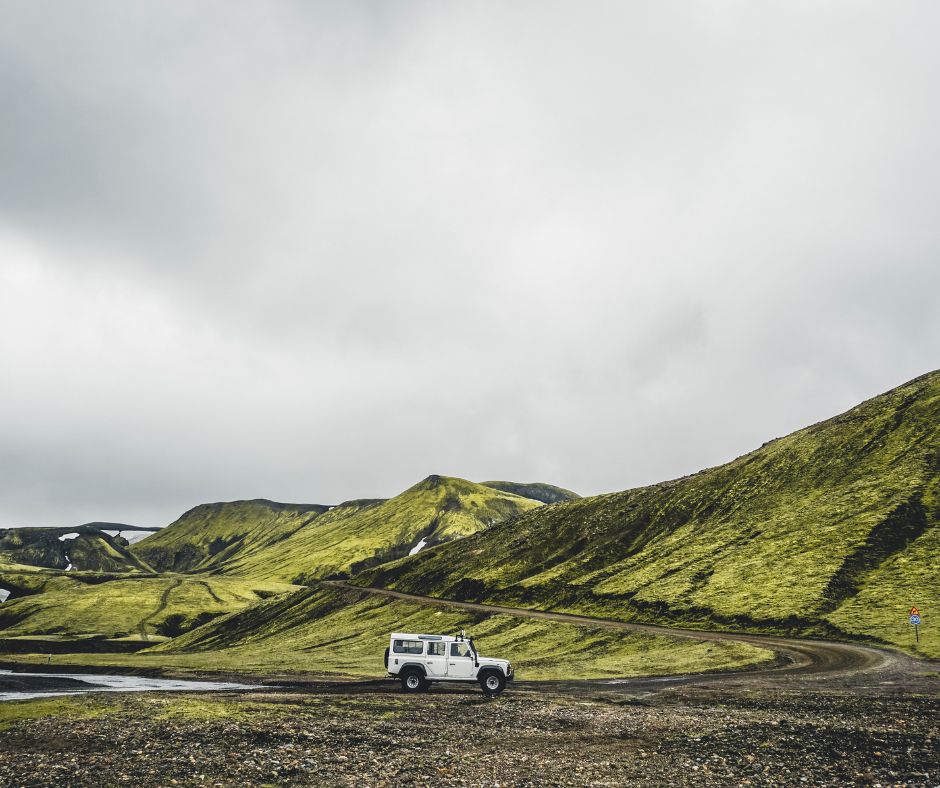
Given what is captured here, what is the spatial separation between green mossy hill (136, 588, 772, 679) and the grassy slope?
0.17 m

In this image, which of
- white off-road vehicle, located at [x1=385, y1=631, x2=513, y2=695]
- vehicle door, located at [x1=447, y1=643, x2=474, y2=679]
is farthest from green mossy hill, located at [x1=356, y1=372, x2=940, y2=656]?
vehicle door, located at [x1=447, y1=643, x2=474, y2=679]

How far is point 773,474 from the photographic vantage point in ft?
470

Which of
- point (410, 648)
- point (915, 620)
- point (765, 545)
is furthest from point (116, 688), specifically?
point (765, 545)

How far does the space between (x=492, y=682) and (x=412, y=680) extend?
17.5 ft

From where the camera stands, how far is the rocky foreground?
22.0 meters

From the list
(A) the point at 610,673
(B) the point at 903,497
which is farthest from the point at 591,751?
(B) the point at 903,497

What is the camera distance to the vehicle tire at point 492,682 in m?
40.2

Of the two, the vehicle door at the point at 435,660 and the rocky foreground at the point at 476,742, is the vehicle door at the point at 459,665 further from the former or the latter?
the rocky foreground at the point at 476,742

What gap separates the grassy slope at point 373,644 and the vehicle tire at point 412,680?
22238 mm

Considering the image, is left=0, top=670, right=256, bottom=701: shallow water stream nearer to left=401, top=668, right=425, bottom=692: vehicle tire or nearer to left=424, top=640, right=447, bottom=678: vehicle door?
left=401, top=668, right=425, bottom=692: vehicle tire

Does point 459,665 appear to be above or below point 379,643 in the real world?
above

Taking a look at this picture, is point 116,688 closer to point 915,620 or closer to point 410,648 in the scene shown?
point 410,648

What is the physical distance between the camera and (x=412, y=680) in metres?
41.1

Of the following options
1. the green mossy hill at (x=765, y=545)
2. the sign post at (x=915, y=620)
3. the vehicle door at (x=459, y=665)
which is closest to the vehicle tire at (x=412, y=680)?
the vehicle door at (x=459, y=665)
